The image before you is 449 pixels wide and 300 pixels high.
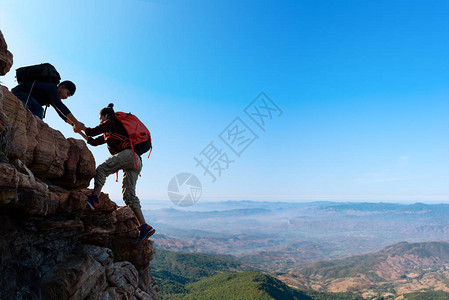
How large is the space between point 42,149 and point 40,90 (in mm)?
1699

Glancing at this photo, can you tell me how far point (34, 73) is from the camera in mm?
6543

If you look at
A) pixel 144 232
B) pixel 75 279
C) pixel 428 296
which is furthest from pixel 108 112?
pixel 428 296

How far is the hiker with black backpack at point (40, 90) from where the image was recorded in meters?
6.48

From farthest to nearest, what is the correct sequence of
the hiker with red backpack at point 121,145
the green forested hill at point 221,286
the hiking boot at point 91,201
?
the green forested hill at point 221,286 < the hiker with red backpack at point 121,145 < the hiking boot at point 91,201

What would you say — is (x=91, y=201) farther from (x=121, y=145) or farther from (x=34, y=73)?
(x=34, y=73)

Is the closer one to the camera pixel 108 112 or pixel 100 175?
pixel 100 175

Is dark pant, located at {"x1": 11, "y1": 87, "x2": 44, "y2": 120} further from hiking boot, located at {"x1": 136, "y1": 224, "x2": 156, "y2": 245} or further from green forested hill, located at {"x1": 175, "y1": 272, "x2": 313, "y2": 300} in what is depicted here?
green forested hill, located at {"x1": 175, "y1": 272, "x2": 313, "y2": 300}

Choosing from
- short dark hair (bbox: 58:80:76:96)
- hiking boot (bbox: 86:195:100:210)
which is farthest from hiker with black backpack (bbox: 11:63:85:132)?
hiking boot (bbox: 86:195:100:210)

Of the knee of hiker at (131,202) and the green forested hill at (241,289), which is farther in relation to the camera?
the green forested hill at (241,289)

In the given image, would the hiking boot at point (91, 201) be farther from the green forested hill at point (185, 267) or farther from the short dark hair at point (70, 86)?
the green forested hill at point (185, 267)

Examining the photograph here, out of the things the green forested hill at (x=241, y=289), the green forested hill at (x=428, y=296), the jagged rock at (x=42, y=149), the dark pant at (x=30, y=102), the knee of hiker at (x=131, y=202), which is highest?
the dark pant at (x=30, y=102)

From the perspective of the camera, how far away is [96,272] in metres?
6.80

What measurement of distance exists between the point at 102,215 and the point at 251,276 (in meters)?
139

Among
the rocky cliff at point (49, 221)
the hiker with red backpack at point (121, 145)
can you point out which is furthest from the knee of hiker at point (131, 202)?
the rocky cliff at point (49, 221)
